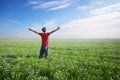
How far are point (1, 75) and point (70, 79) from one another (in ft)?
11.4

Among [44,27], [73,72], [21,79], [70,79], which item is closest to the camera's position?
[21,79]

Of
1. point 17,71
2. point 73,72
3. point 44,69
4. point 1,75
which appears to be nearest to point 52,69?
point 44,69

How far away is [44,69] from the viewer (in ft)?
28.1

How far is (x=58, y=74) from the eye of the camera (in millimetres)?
7676

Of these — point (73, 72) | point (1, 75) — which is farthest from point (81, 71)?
point (1, 75)

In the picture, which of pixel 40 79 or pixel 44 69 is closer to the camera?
pixel 40 79

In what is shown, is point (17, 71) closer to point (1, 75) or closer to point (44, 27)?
point (1, 75)

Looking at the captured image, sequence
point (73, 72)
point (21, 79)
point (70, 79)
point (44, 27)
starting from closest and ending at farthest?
1. point (21, 79)
2. point (70, 79)
3. point (73, 72)
4. point (44, 27)

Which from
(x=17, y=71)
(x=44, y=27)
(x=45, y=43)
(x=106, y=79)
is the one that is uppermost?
(x=44, y=27)

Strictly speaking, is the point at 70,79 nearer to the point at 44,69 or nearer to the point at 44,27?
the point at 44,69

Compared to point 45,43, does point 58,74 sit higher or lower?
lower

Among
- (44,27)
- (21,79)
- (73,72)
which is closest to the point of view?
(21,79)

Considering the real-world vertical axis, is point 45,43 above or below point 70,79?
above

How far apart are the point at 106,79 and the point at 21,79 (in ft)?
14.6
